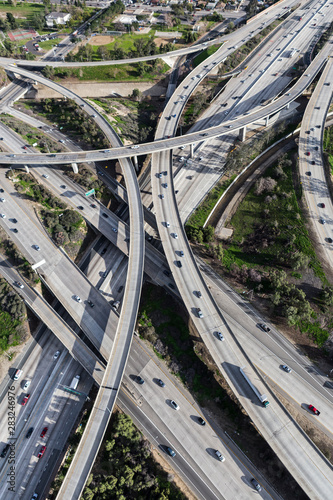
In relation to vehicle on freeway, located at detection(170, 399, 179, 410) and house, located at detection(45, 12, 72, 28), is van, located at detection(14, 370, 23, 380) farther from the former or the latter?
house, located at detection(45, 12, 72, 28)

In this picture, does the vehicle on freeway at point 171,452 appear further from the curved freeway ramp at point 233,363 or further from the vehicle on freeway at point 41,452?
the vehicle on freeway at point 41,452

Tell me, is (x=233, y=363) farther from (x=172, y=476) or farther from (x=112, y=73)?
(x=112, y=73)

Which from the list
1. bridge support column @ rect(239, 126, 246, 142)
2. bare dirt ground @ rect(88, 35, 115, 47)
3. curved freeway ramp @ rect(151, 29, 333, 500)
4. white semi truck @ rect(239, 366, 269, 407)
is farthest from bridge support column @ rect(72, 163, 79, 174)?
bare dirt ground @ rect(88, 35, 115, 47)

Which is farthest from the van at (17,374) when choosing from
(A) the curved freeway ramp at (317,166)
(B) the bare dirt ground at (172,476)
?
(A) the curved freeway ramp at (317,166)

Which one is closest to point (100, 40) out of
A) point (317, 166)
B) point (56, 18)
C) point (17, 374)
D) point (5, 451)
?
point (56, 18)

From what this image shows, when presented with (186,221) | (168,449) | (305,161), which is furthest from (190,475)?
(305,161)

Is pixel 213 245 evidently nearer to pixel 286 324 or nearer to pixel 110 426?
pixel 286 324

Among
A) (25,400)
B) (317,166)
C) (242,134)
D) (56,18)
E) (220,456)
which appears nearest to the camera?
(220,456)
